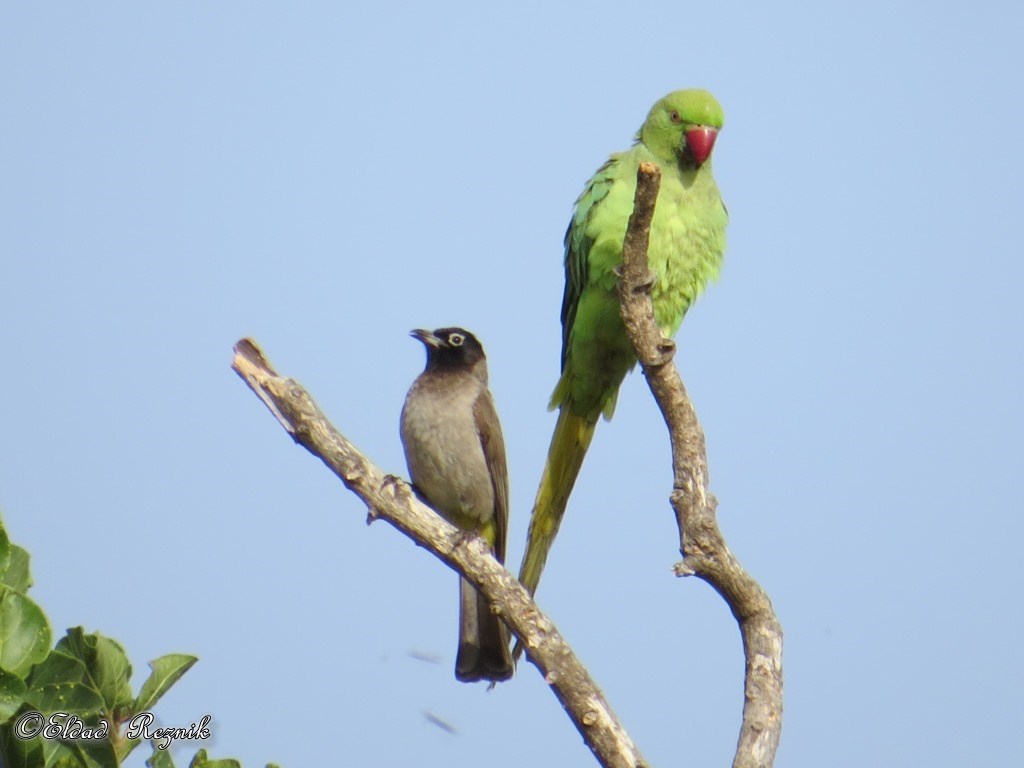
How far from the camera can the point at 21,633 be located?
3.42 meters

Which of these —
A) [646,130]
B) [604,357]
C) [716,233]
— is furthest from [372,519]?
[646,130]

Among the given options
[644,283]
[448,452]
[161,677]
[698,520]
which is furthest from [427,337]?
[161,677]

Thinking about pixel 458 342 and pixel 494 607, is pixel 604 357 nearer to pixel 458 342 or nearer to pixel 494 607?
pixel 458 342

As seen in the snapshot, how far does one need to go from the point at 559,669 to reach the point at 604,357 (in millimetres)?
2665

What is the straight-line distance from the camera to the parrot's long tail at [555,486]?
260 inches

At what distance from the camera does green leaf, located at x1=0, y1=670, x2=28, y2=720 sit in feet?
10.9

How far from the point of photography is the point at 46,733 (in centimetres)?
353

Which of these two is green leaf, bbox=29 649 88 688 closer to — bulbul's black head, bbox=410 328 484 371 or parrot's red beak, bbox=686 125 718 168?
bulbul's black head, bbox=410 328 484 371

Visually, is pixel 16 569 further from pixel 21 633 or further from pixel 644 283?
pixel 644 283

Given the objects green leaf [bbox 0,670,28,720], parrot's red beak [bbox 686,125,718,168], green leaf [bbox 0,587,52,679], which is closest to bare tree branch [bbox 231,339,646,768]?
green leaf [bbox 0,587,52,679]

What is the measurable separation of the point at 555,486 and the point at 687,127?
89.7 inches

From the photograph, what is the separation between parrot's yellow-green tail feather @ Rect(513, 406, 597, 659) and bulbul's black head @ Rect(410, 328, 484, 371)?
2.35 feet

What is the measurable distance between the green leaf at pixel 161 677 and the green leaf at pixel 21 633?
0.49 metres

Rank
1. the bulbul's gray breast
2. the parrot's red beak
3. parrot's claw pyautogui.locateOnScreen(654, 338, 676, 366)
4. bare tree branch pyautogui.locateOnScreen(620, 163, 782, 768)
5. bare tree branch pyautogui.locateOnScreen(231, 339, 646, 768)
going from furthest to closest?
the parrot's red beak
the bulbul's gray breast
parrot's claw pyautogui.locateOnScreen(654, 338, 676, 366)
bare tree branch pyautogui.locateOnScreen(620, 163, 782, 768)
bare tree branch pyautogui.locateOnScreen(231, 339, 646, 768)
